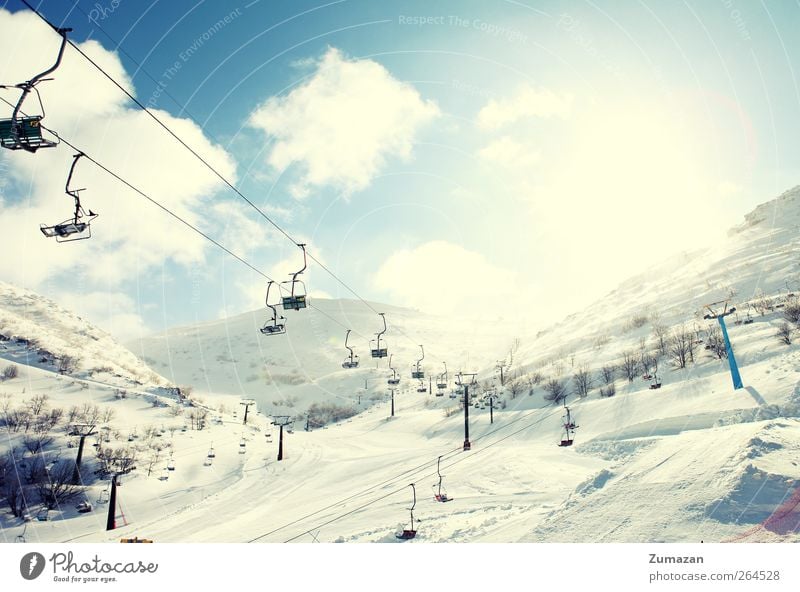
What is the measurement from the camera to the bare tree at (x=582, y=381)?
42.1 meters

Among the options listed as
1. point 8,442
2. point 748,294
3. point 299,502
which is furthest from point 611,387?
point 8,442

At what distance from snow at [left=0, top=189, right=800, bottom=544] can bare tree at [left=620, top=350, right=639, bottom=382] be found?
104 centimetres

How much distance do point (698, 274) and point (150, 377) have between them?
86.0 meters

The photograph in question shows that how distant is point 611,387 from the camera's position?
3881 cm

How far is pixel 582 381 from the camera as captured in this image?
42812 mm

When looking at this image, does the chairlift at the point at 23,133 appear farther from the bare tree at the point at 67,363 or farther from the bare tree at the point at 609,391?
the bare tree at the point at 67,363

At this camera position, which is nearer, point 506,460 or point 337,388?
point 506,460

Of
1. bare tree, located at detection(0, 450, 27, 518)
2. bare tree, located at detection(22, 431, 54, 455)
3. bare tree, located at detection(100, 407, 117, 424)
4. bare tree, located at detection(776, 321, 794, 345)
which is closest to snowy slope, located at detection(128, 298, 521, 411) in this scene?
bare tree, located at detection(100, 407, 117, 424)

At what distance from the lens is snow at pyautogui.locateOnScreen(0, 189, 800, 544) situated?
8859 mm

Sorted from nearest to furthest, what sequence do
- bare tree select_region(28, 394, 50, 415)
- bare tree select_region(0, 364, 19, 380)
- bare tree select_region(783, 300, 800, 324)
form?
1. bare tree select_region(783, 300, 800, 324)
2. bare tree select_region(28, 394, 50, 415)
3. bare tree select_region(0, 364, 19, 380)

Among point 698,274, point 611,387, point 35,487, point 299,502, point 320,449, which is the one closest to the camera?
point 299,502

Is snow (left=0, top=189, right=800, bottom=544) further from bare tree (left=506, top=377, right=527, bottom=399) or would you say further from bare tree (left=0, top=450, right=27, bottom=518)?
bare tree (left=0, top=450, right=27, bottom=518)

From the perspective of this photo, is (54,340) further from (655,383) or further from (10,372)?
(655,383)
